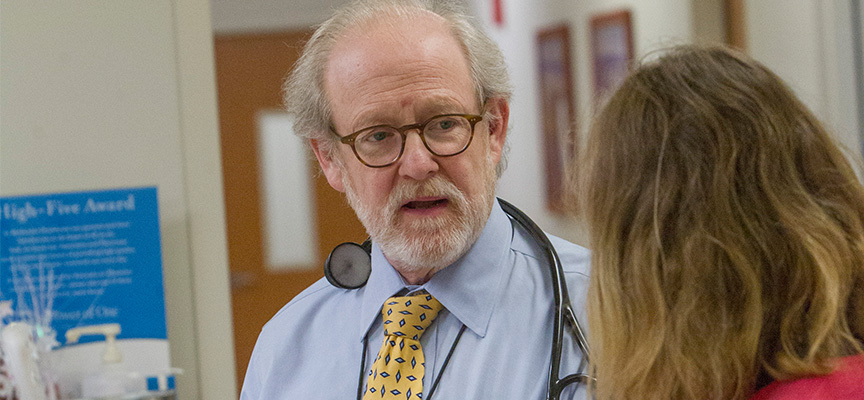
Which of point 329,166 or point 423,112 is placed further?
point 329,166

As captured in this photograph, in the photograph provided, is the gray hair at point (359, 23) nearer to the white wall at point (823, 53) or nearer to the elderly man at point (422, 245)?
the elderly man at point (422, 245)

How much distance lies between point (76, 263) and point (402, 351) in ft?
2.38

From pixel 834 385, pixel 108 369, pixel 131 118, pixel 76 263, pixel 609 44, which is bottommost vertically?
pixel 108 369

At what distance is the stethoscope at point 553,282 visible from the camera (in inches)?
43.3

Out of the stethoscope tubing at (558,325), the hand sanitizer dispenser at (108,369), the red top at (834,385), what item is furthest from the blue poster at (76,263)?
the red top at (834,385)

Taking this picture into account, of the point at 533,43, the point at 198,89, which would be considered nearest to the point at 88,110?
the point at 198,89

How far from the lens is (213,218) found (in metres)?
1.61

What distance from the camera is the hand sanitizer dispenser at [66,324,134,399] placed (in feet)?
4.95

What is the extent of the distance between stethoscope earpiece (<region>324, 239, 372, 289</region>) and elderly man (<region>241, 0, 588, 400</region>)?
1.1 inches

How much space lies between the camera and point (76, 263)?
1543 mm

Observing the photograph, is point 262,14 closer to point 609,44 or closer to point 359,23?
point 609,44

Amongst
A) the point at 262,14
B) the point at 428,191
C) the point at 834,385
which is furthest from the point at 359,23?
the point at 262,14

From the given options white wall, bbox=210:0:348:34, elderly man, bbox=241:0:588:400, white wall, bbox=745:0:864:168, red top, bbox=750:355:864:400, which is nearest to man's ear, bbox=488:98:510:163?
elderly man, bbox=241:0:588:400

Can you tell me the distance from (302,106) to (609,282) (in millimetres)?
769
